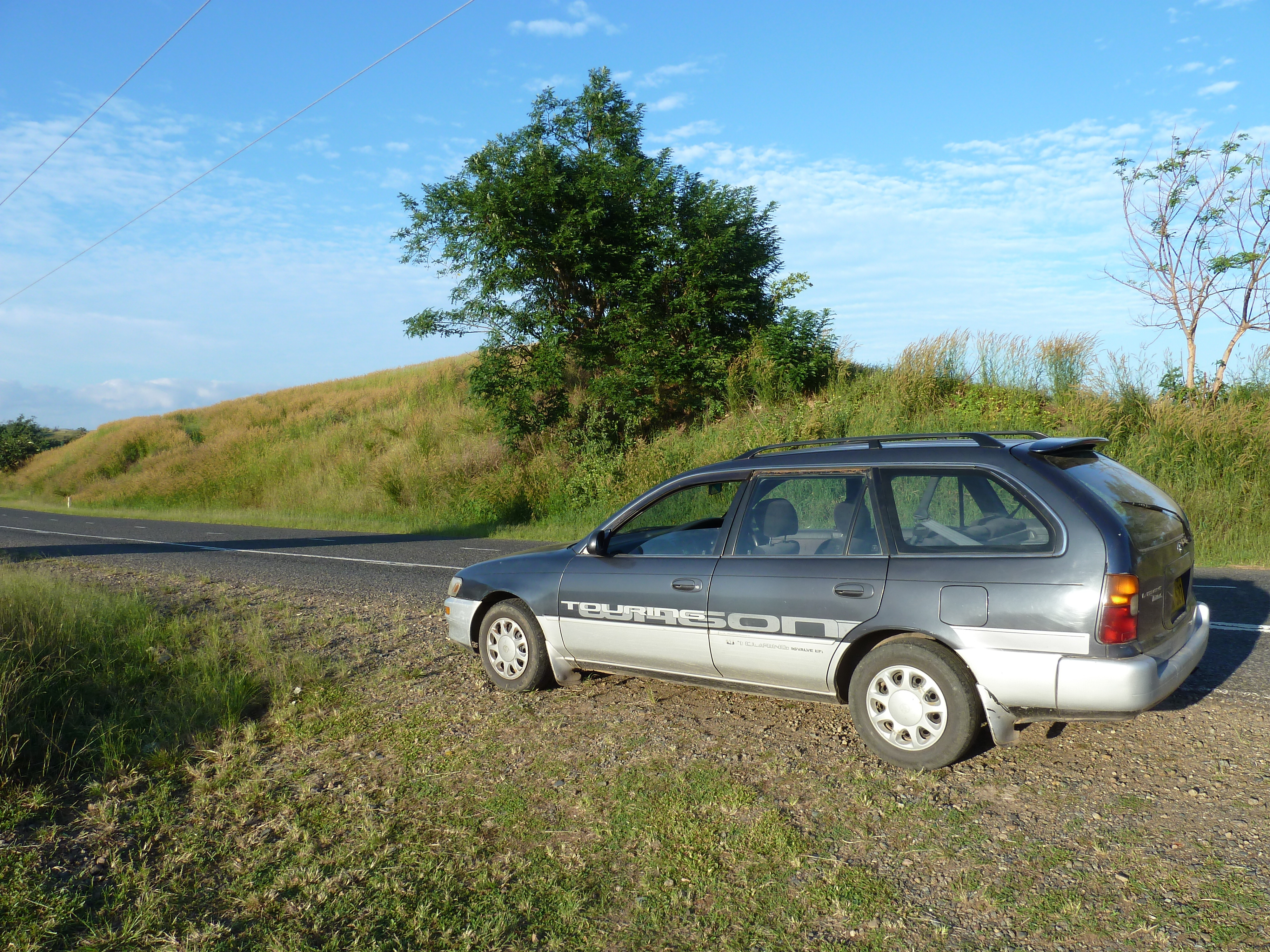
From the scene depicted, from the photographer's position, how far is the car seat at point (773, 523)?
16.6 feet

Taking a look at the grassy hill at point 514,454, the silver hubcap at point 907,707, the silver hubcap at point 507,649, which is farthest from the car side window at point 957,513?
the grassy hill at point 514,454

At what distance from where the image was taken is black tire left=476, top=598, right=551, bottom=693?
229 inches

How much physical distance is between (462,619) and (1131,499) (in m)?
4.33

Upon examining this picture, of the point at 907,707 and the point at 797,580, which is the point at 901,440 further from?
the point at 907,707

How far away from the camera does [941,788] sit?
409 centimetres

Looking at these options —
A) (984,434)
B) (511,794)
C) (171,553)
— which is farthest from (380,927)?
(171,553)

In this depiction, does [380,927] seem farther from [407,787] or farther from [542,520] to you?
[542,520]

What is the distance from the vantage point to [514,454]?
2222cm

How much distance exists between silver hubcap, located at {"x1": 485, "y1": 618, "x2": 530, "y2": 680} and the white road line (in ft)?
19.4

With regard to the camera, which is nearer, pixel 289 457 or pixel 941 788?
pixel 941 788

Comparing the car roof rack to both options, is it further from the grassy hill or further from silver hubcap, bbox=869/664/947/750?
the grassy hill

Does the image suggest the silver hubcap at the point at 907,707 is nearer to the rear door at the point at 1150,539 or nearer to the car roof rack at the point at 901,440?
the rear door at the point at 1150,539

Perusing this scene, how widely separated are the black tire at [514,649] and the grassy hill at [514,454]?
8874 mm

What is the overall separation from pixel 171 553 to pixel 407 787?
12.5 meters
